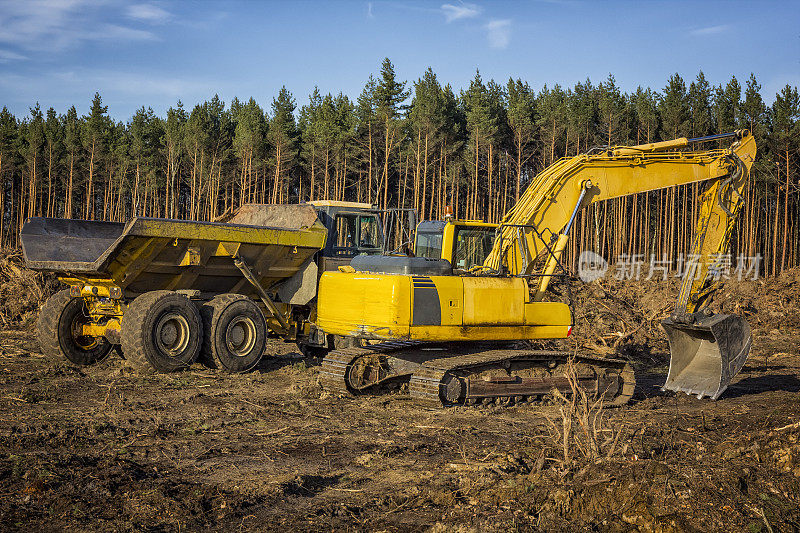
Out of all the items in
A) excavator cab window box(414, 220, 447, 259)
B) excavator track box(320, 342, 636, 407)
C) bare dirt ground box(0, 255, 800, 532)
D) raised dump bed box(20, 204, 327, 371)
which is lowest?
bare dirt ground box(0, 255, 800, 532)

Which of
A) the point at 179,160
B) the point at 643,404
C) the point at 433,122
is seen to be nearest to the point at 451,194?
the point at 433,122

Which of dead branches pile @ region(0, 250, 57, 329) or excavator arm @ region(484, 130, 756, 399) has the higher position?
excavator arm @ region(484, 130, 756, 399)

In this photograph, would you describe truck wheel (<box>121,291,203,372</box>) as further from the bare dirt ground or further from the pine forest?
the pine forest

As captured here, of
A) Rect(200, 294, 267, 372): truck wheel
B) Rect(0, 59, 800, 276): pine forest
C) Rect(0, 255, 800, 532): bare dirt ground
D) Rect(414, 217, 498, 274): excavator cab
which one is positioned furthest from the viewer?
Rect(0, 59, 800, 276): pine forest

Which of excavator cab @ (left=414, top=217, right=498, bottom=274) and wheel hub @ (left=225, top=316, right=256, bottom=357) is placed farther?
wheel hub @ (left=225, top=316, right=256, bottom=357)

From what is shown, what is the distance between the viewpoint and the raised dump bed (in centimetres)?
1129

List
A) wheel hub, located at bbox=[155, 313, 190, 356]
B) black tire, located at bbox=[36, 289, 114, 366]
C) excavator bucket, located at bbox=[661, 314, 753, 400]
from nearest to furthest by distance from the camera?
excavator bucket, located at bbox=[661, 314, 753, 400] → wheel hub, located at bbox=[155, 313, 190, 356] → black tire, located at bbox=[36, 289, 114, 366]

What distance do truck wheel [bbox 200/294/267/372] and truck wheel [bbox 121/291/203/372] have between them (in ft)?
0.89

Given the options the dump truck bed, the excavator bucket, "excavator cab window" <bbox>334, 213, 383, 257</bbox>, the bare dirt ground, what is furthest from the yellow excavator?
"excavator cab window" <bbox>334, 213, 383, 257</bbox>

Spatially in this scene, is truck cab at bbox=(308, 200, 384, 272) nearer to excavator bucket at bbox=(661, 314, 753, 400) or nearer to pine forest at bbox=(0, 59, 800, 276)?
excavator bucket at bbox=(661, 314, 753, 400)

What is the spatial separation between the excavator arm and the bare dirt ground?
0.81 meters

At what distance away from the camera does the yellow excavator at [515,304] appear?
380 inches

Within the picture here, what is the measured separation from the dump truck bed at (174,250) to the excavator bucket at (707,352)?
6421 millimetres

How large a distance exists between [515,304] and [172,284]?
6.02m
